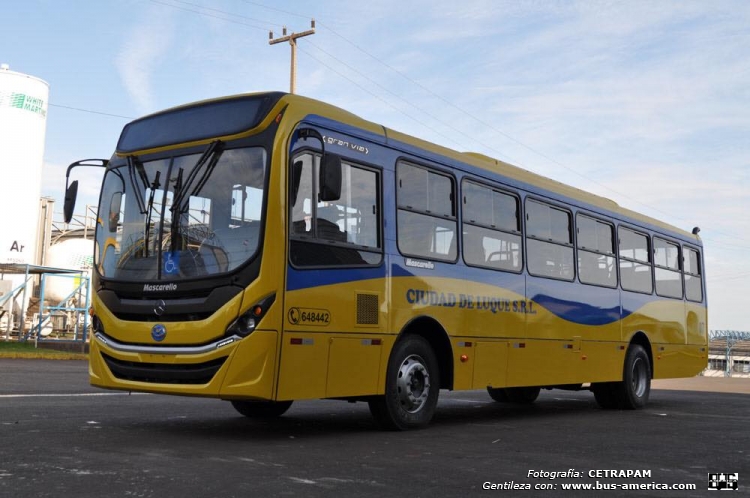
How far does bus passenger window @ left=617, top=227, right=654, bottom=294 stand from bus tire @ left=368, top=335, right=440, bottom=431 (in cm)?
581

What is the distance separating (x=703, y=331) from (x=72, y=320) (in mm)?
35022

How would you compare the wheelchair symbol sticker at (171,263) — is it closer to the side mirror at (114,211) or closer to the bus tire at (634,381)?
the side mirror at (114,211)

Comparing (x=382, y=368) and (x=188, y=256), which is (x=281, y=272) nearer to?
(x=188, y=256)

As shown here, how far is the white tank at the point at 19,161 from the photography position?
31609 mm

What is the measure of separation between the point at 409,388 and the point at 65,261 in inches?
1542

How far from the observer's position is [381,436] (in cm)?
902

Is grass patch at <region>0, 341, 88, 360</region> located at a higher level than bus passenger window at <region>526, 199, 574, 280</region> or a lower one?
lower

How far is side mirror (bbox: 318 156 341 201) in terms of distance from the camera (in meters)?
8.07

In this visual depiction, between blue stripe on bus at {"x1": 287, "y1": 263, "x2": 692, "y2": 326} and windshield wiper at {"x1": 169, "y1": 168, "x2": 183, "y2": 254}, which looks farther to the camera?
blue stripe on bus at {"x1": 287, "y1": 263, "x2": 692, "y2": 326}

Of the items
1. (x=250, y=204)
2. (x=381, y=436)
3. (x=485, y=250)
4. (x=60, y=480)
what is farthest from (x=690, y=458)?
(x=60, y=480)

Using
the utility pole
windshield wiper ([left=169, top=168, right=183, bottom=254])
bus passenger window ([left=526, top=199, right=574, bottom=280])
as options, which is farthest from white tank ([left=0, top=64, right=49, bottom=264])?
windshield wiper ([left=169, top=168, right=183, bottom=254])

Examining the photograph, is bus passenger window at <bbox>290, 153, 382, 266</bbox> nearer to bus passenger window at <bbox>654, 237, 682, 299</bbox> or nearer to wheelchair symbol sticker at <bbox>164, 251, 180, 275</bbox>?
wheelchair symbol sticker at <bbox>164, 251, 180, 275</bbox>

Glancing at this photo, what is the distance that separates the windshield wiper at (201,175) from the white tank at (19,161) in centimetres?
2545

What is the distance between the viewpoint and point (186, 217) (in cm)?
840
